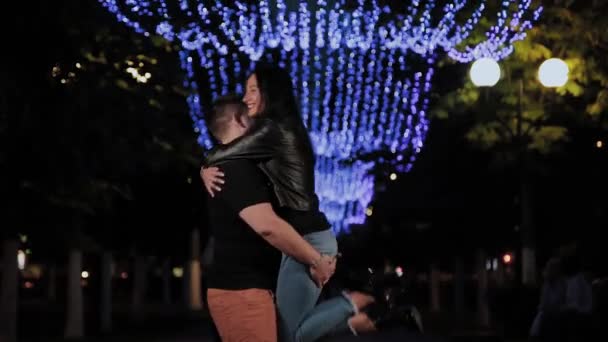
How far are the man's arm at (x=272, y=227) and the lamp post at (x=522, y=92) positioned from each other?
16872 millimetres

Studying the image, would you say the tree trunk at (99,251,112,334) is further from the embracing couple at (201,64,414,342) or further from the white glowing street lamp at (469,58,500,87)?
the embracing couple at (201,64,414,342)

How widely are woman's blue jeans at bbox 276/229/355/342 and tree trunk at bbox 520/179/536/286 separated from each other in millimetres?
21095

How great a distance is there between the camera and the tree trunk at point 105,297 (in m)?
39.2

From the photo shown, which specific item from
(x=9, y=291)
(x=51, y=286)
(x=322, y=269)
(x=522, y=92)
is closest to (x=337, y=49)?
(x=522, y=92)

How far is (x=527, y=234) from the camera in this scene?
91.0ft

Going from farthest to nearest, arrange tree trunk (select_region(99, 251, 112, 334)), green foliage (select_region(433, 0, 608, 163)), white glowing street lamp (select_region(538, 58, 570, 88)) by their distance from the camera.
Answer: tree trunk (select_region(99, 251, 112, 334)) < white glowing street lamp (select_region(538, 58, 570, 88)) < green foliage (select_region(433, 0, 608, 163))

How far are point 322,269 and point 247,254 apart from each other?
0.34 m

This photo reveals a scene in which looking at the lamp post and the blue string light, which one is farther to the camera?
the lamp post

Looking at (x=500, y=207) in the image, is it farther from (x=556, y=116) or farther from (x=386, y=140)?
(x=556, y=116)

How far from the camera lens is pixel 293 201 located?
6020 millimetres

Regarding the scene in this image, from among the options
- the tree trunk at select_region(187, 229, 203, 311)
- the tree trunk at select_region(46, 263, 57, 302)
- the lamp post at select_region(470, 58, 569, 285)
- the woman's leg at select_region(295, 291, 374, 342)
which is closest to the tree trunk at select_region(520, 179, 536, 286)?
the lamp post at select_region(470, 58, 569, 285)

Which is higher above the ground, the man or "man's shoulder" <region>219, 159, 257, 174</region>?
"man's shoulder" <region>219, 159, 257, 174</region>

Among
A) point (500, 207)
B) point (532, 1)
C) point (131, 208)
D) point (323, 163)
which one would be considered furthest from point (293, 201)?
point (131, 208)

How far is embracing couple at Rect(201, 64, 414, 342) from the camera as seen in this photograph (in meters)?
5.78
